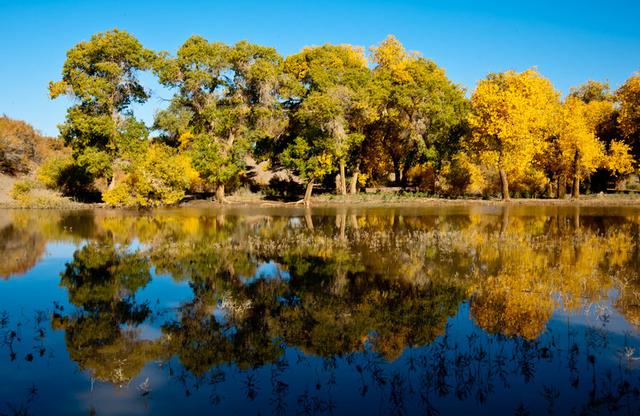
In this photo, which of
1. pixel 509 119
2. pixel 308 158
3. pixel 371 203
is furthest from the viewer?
pixel 371 203

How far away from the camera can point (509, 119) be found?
1871 inches

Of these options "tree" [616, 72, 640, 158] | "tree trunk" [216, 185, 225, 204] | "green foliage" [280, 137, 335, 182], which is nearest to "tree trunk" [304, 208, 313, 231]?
"green foliage" [280, 137, 335, 182]

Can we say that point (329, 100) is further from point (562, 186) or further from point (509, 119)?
point (562, 186)

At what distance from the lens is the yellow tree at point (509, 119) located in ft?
155

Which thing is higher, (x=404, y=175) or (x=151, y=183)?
(x=404, y=175)

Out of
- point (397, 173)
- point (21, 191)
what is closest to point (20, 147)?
point (21, 191)

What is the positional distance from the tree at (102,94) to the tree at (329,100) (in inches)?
544

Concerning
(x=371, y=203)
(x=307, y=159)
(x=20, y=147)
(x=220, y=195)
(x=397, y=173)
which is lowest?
(x=371, y=203)

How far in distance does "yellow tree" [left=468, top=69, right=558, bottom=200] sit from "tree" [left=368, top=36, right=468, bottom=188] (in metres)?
3.71

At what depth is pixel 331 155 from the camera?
159 ft

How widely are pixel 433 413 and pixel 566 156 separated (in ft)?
168

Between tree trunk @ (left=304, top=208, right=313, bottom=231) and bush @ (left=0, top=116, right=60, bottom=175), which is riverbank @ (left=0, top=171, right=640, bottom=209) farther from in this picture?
tree trunk @ (left=304, top=208, right=313, bottom=231)

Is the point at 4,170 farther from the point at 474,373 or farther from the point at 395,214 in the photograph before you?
the point at 474,373

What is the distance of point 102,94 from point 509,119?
35626 mm
